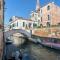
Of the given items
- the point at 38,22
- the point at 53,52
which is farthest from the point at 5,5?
the point at 53,52

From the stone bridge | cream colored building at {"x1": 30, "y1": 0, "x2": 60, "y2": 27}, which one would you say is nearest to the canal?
the stone bridge

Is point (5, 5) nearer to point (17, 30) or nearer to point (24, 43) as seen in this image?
point (17, 30)

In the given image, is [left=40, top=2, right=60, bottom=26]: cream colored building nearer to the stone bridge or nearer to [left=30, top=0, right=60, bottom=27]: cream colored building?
[left=30, top=0, right=60, bottom=27]: cream colored building

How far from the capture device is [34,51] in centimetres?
188

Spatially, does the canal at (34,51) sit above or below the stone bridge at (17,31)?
below

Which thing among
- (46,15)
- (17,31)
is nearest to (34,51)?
(17,31)

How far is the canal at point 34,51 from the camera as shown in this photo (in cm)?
184

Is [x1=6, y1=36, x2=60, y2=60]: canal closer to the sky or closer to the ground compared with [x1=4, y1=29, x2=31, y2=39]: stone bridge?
closer to the ground

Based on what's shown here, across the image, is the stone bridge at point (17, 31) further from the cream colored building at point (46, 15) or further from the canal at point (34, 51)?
the cream colored building at point (46, 15)

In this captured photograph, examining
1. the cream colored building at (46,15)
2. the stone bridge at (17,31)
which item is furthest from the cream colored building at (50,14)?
the stone bridge at (17,31)

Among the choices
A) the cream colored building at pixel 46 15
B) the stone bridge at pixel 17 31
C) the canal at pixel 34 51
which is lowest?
the canal at pixel 34 51

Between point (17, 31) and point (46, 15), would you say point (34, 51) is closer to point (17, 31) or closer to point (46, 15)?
point (17, 31)

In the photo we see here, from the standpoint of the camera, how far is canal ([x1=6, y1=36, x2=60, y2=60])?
6.04ft

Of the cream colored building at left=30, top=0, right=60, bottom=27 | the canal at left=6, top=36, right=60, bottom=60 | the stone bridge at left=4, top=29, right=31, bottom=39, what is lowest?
the canal at left=6, top=36, right=60, bottom=60
